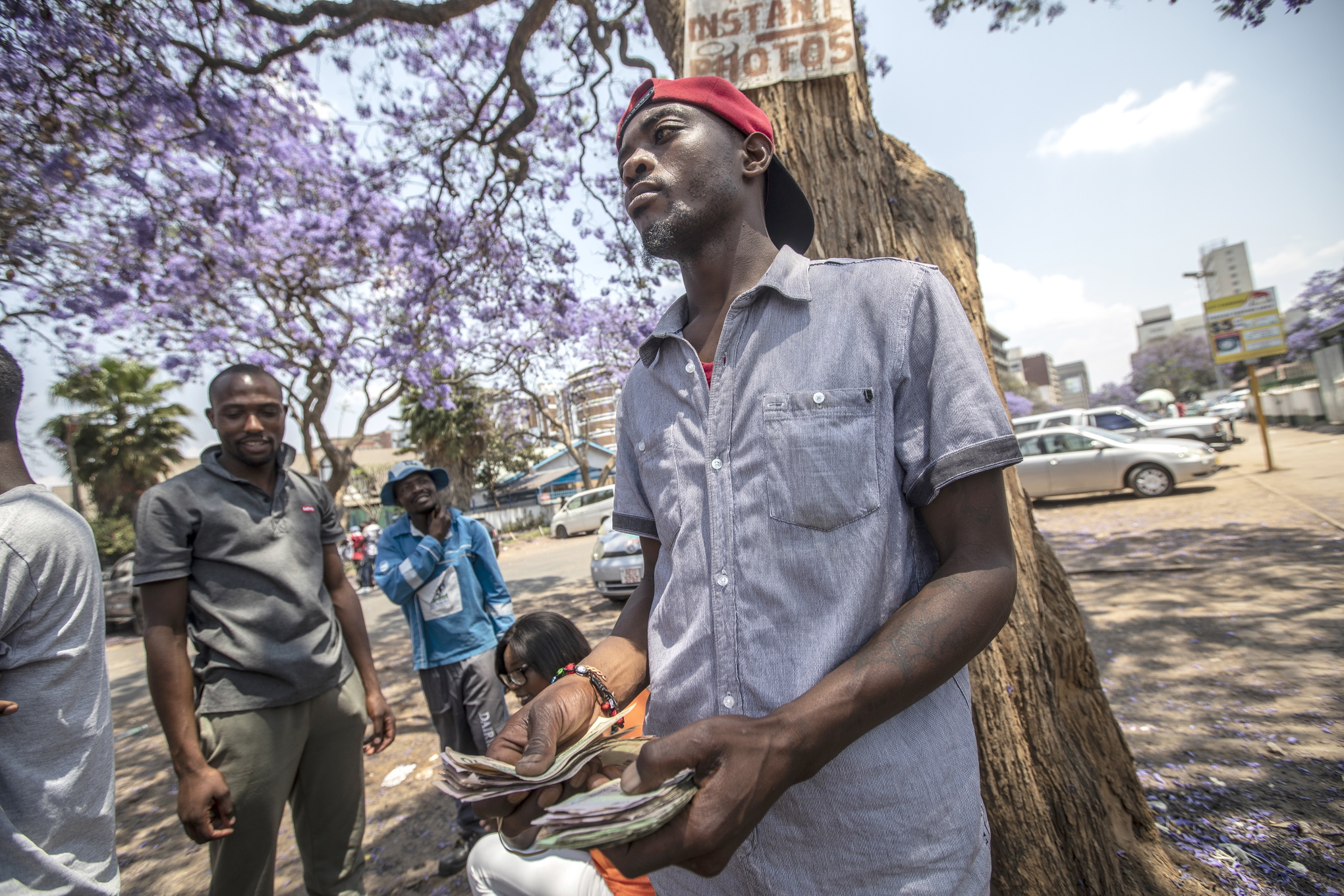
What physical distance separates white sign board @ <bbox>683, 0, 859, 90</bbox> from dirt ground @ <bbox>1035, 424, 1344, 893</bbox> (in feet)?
10.5

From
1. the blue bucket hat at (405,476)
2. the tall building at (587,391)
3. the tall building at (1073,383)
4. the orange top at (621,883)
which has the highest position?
the tall building at (1073,383)

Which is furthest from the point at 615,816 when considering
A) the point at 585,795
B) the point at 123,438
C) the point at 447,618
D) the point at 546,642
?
the point at 123,438

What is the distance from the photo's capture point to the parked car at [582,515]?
22.2m

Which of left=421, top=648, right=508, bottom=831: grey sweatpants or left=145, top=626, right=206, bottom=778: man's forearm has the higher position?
left=145, top=626, right=206, bottom=778: man's forearm

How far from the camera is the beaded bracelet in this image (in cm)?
120

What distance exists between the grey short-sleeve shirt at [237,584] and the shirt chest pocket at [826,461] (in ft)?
7.54

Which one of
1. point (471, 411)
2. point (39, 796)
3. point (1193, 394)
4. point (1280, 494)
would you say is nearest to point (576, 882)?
point (39, 796)

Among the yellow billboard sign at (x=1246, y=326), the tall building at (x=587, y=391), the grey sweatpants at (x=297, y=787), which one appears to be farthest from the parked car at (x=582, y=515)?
the grey sweatpants at (x=297, y=787)

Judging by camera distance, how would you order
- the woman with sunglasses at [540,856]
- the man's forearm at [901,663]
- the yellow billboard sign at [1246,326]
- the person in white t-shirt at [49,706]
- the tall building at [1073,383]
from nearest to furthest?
the man's forearm at [901,663], the person in white t-shirt at [49,706], the woman with sunglasses at [540,856], the yellow billboard sign at [1246,326], the tall building at [1073,383]

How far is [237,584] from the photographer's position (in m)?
2.46

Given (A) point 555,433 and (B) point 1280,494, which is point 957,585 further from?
(A) point 555,433

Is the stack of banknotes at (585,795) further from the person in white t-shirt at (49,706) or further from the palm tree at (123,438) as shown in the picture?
the palm tree at (123,438)

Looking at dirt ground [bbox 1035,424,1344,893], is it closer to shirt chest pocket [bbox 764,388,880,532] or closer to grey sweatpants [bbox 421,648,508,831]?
shirt chest pocket [bbox 764,388,880,532]

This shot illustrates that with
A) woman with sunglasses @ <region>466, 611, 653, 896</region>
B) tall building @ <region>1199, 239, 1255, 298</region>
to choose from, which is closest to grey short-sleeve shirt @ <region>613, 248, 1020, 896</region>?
woman with sunglasses @ <region>466, 611, 653, 896</region>
